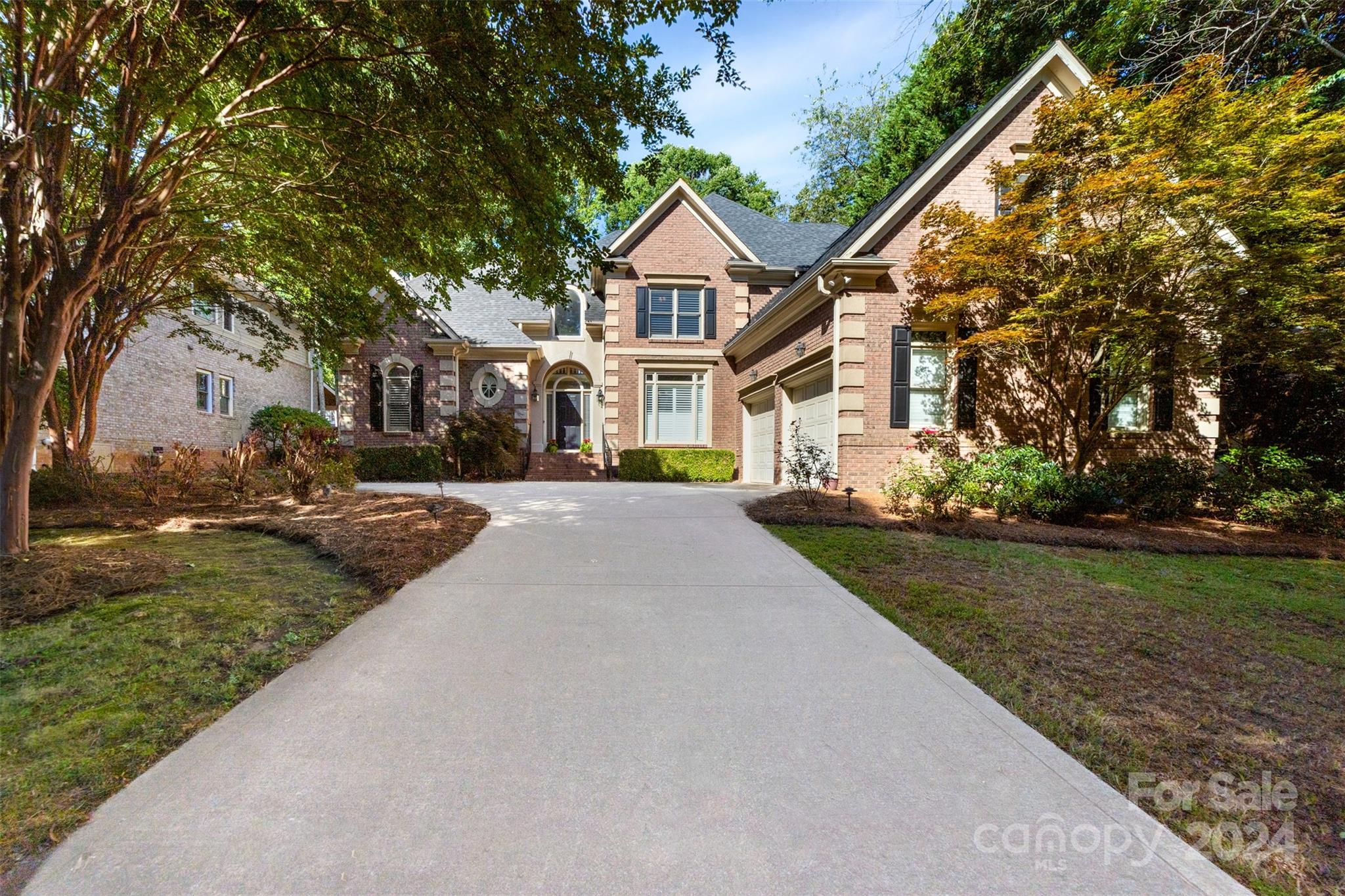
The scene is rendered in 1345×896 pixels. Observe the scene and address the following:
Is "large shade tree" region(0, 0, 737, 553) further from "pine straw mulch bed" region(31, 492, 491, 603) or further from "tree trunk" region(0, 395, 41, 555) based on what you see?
"pine straw mulch bed" region(31, 492, 491, 603)

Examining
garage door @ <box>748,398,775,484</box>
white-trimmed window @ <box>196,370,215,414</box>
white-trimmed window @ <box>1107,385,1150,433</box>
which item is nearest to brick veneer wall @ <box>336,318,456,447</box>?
white-trimmed window @ <box>196,370,215,414</box>

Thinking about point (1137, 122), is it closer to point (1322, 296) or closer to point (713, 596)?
point (1322, 296)

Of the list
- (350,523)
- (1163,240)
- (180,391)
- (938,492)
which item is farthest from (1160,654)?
(180,391)

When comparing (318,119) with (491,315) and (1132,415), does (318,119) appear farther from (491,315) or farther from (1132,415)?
(1132,415)

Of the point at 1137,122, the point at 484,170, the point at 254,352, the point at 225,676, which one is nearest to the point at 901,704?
the point at 225,676

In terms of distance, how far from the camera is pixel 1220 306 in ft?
→ 27.2

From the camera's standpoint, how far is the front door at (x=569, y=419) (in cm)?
1769

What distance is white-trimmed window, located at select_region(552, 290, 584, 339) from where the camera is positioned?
687 inches

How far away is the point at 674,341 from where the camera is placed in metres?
15.9

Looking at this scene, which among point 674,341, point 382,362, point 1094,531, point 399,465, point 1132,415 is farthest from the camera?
point 382,362

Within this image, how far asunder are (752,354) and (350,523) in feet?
35.4

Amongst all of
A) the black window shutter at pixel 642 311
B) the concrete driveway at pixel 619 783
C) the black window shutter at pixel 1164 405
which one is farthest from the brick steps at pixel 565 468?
the black window shutter at pixel 1164 405

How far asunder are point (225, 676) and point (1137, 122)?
11.9m

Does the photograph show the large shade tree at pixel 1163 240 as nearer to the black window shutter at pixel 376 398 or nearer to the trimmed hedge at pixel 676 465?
the trimmed hedge at pixel 676 465
